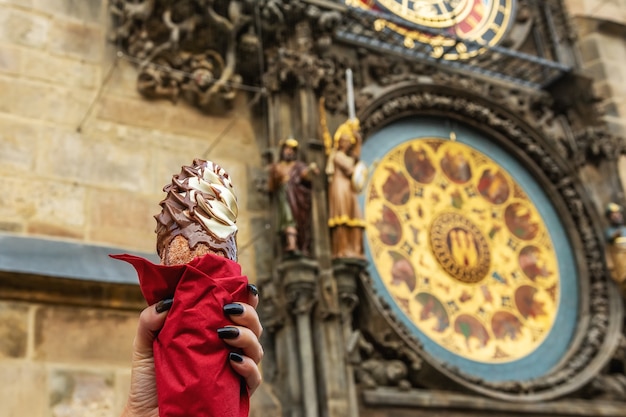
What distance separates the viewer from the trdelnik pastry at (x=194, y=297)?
1.72 metres

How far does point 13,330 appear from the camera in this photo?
461cm

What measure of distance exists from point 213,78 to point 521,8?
10.9 feet

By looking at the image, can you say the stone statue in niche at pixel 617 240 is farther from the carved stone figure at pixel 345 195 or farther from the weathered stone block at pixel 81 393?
the weathered stone block at pixel 81 393

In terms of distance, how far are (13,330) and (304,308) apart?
5.44 ft

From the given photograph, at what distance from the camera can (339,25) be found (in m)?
6.34

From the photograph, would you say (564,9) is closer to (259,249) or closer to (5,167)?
(259,249)

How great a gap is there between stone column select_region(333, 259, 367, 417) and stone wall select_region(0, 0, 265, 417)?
0.60 metres

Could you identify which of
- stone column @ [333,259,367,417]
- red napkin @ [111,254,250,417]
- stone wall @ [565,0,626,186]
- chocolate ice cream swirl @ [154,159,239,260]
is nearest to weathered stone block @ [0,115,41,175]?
stone column @ [333,259,367,417]

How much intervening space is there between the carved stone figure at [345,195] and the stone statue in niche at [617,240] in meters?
2.44

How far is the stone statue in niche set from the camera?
6.68 metres

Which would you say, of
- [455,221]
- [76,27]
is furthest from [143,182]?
[455,221]

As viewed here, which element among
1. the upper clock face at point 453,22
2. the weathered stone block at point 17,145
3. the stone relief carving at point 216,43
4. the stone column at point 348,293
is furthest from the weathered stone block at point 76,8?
the stone column at point 348,293

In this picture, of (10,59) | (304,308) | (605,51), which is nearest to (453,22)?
(605,51)

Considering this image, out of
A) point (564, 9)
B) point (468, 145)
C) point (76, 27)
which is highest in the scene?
point (564, 9)
